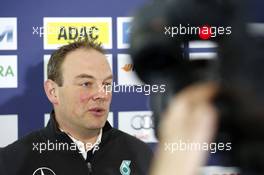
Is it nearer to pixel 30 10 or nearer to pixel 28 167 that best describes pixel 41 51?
pixel 30 10

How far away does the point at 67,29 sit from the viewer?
4.74 feet

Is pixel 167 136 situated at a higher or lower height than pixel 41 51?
lower

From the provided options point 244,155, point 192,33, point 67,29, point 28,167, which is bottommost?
point 28,167

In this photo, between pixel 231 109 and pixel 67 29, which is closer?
pixel 231 109

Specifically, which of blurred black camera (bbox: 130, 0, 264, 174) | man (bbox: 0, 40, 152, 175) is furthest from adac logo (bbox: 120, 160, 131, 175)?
blurred black camera (bbox: 130, 0, 264, 174)

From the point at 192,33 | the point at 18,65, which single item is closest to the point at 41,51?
the point at 18,65

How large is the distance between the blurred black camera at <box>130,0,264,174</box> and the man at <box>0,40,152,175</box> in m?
1.01

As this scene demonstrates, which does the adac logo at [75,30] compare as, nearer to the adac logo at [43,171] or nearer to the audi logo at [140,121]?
the audi logo at [140,121]

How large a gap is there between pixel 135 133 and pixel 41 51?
37cm

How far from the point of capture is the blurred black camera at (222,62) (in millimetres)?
386

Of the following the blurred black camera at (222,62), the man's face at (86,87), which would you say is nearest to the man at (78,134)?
the man's face at (86,87)

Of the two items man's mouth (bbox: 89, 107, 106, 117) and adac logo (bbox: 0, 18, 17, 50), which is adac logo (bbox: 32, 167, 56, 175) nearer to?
man's mouth (bbox: 89, 107, 106, 117)

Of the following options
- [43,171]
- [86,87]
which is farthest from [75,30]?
[43,171]

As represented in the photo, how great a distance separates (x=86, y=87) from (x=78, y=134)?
15cm
